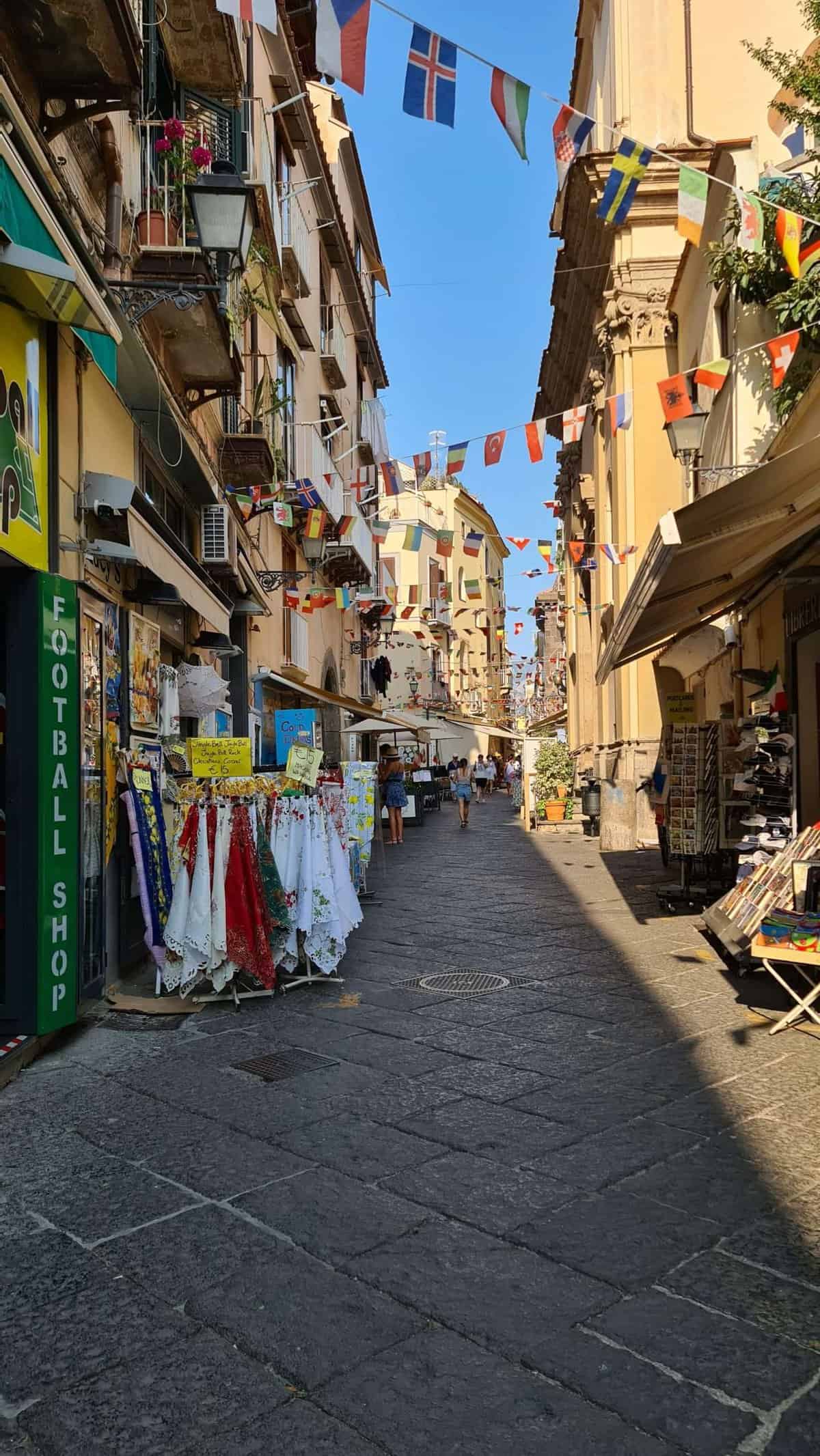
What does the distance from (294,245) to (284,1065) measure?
14504 mm

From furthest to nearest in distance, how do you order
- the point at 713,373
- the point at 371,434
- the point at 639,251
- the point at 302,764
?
the point at 371,434, the point at 639,251, the point at 713,373, the point at 302,764

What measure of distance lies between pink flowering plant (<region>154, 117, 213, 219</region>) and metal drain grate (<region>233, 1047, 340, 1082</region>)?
657cm

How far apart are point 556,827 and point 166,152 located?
1595 centimetres

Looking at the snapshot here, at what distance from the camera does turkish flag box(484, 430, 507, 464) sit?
11484 millimetres

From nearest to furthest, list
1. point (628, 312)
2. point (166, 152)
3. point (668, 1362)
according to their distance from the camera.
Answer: point (668, 1362), point (166, 152), point (628, 312)

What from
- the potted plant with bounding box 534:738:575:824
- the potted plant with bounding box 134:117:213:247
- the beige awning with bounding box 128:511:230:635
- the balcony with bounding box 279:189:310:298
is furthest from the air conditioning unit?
the potted plant with bounding box 534:738:575:824

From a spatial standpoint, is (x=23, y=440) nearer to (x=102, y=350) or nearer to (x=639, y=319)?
(x=102, y=350)

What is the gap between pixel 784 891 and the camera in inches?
247

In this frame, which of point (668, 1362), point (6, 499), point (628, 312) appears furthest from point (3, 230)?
point (628, 312)

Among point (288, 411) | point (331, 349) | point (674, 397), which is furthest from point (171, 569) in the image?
point (331, 349)

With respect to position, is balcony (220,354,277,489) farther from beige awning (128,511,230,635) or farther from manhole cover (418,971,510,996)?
manhole cover (418,971,510,996)

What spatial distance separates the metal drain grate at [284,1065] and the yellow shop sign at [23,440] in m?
2.52

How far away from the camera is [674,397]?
1073 centimetres

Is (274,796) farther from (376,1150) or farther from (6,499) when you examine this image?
(376,1150)
